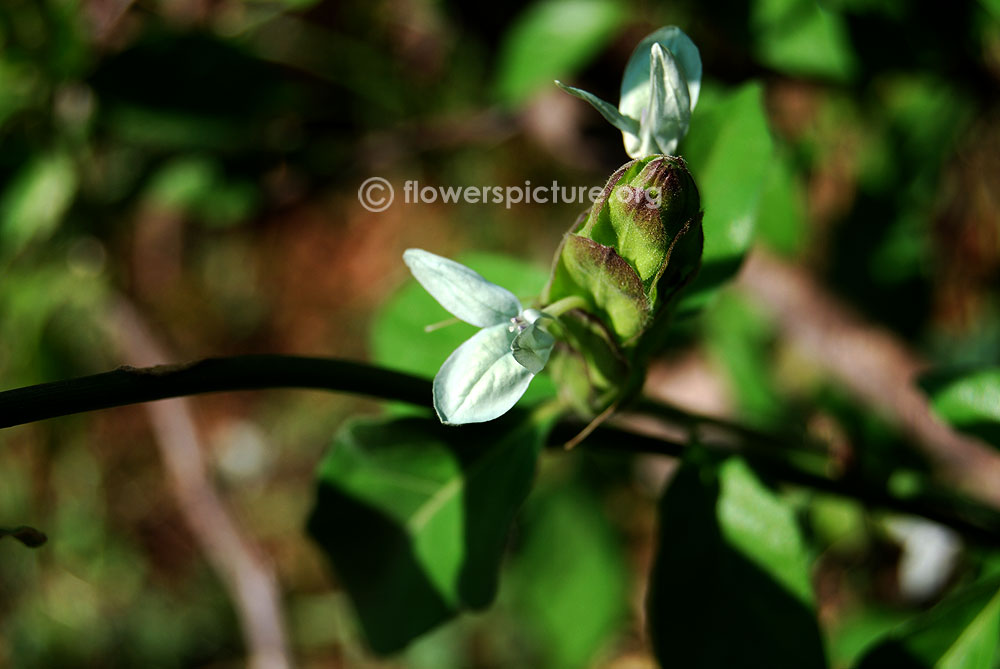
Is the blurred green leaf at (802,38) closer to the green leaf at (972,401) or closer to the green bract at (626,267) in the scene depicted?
the green leaf at (972,401)

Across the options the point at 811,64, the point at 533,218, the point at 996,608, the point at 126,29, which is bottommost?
the point at 533,218

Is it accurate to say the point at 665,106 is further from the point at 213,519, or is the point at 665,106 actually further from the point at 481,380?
the point at 213,519

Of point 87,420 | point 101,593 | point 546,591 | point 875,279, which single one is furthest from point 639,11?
point 101,593

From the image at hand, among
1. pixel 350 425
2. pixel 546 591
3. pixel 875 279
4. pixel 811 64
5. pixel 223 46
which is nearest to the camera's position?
pixel 350 425

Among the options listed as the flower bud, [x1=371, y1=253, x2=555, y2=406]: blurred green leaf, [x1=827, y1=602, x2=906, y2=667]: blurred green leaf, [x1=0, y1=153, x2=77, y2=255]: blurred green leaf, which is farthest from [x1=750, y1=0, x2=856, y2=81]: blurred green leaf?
[x1=0, y1=153, x2=77, y2=255]: blurred green leaf

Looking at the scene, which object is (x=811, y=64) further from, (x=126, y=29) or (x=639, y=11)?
(x=126, y=29)
